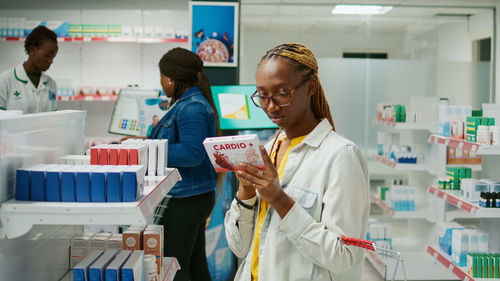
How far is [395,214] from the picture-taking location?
5441 mm

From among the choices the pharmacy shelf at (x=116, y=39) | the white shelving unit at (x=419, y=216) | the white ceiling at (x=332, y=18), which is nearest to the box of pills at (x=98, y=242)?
the white shelving unit at (x=419, y=216)

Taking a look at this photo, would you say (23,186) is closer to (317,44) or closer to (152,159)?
(152,159)

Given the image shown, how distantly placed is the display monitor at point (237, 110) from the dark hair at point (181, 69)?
98cm

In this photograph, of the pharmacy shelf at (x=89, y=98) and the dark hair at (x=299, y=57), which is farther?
the pharmacy shelf at (x=89, y=98)

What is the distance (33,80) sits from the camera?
4359 mm

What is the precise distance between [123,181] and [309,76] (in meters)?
0.68

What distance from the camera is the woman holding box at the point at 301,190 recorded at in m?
1.51

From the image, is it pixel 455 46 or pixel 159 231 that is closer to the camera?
pixel 159 231

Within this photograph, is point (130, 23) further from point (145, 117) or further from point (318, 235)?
point (318, 235)

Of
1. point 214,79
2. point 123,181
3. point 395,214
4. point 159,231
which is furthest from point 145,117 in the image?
point 395,214

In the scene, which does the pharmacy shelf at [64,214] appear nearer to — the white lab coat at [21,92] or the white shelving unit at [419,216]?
the white lab coat at [21,92]

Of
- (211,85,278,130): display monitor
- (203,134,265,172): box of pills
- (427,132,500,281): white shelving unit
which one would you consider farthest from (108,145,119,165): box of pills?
(427,132,500,281): white shelving unit

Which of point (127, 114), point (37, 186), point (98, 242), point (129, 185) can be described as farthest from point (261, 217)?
point (127, 114)

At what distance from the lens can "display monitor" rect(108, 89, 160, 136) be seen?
4.35 metres
